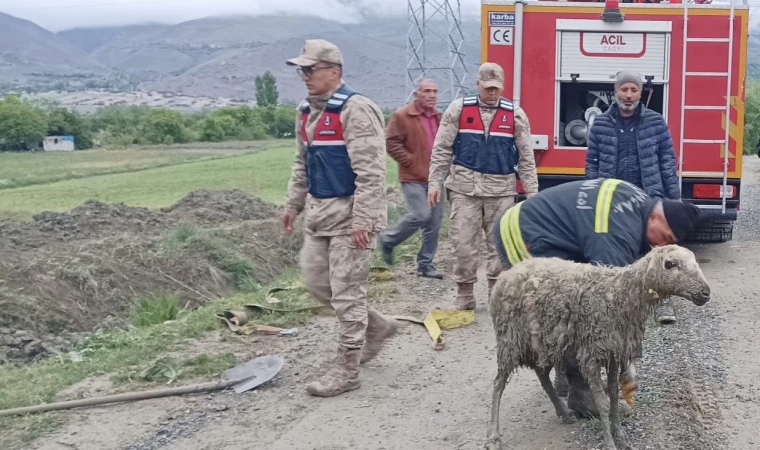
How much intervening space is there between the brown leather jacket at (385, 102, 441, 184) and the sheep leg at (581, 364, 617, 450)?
16.7ft

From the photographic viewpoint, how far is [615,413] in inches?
187

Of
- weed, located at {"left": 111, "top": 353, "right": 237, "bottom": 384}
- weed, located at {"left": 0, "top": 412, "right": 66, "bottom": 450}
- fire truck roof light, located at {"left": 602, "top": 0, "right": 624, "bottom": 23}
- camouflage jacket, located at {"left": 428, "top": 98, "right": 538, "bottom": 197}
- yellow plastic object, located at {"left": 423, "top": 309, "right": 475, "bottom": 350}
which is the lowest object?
weed, located at {"left": 0, "top": 412, "right": 66, "bottom": 450}

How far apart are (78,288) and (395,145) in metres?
3.88

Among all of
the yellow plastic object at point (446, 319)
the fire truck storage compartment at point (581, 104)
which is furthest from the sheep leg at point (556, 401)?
the fire truck storage compartment at point (581, 104)

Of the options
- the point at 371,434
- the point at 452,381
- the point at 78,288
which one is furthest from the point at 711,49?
the point at 78,288

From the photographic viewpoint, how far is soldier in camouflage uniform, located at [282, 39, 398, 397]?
5.86 metres

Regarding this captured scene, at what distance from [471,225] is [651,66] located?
3507 mm

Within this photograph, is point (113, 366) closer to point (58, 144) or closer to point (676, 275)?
point (676, 275)

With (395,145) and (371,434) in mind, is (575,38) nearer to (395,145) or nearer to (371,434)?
(395,145)

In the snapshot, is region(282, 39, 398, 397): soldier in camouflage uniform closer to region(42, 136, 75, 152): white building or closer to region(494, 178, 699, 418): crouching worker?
region(494, 178, 699, 418): crouching worker

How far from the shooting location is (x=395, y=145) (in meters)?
9.52

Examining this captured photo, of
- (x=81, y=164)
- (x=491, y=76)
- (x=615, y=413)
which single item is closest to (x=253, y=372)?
(x=615, y=413)

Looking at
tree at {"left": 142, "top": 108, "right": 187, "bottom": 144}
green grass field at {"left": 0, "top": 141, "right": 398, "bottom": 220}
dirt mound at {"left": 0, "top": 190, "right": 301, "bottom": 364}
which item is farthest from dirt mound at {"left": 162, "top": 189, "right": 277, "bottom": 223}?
tree at {"left": 142, "top": 108, "right": 187, "bottom": 144}

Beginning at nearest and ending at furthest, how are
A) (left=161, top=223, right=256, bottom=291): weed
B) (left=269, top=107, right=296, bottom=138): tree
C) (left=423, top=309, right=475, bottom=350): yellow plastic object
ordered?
1. (left=423, top=309, right=475, bottom=350): yellow plastic object
2. (left=161, top=223, right=256, bottom=291): weed
3. (left=269, top=107, right=296, bottom=138): tree
